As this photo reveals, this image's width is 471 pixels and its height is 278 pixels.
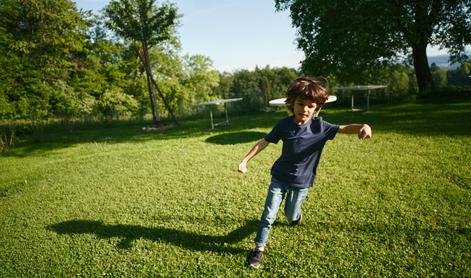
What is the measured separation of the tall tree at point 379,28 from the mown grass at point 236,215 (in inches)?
239

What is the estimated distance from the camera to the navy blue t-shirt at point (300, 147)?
2693 millimetres

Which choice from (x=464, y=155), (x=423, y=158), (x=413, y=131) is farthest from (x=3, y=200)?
(x=413, y=131)

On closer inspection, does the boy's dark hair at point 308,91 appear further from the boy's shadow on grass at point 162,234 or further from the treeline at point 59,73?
the treeline at point 59,73

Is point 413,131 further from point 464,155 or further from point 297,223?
point 297,223

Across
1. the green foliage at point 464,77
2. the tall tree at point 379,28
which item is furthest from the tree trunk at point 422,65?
the green foliage at point 464,77

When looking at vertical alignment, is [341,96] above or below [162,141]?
above

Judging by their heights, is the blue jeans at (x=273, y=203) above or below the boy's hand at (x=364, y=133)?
below

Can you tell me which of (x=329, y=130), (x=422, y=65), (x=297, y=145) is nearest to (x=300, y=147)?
(x=297, y=145)

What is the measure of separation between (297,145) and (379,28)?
1202 centimetres

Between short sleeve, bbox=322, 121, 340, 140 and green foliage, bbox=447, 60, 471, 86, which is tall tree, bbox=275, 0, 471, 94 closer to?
green foliage, bbox=447, 60, 471, 86

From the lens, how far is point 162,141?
948 cm

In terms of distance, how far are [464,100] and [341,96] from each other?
5.29m

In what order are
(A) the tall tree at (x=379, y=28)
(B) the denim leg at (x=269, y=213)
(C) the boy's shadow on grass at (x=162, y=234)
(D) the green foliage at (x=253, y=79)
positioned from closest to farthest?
(B) the denim leg at (x=269, y=213), (C) the boy's shadow on grass at (x=162, y=234), (A) the tall tree at (x=379, y=28), (D) the green foliage at (x=253, y=79)

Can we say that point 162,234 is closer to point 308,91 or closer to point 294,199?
point 294,199
